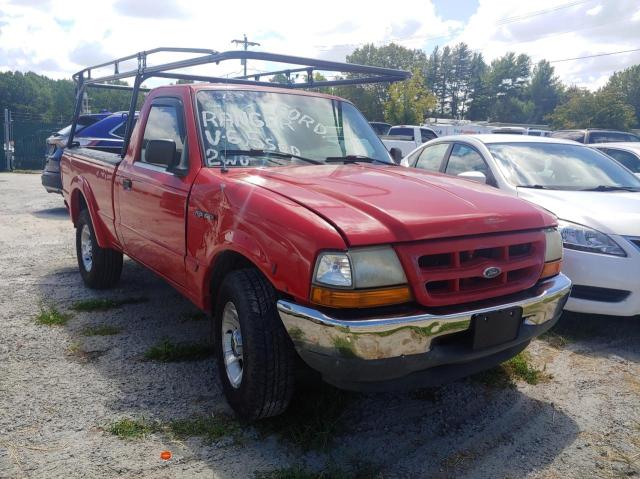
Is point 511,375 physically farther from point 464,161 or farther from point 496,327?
point 464,161

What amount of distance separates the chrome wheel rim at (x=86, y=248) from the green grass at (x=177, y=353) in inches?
80.0

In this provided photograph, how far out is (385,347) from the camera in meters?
2.49

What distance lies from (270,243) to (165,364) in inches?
65.6

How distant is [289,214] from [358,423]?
4.37 feet

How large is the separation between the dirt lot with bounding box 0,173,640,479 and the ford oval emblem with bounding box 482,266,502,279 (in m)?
0.94

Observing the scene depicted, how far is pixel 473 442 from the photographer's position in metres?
3.02

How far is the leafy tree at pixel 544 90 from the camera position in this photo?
310 feet

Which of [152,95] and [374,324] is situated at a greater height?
[152,95]

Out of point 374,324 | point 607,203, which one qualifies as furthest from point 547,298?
point 607,203

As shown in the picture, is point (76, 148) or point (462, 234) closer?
point (462, 234)

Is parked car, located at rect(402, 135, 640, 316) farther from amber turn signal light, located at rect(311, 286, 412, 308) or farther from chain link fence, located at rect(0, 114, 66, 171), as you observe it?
chain link fence, located at rect(0, 114, 66, 171)

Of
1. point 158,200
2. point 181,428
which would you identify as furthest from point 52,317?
point 181,428

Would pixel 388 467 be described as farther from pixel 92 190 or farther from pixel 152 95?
pixel 92 190

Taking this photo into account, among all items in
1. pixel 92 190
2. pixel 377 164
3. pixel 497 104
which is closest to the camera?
pixel 377 164
